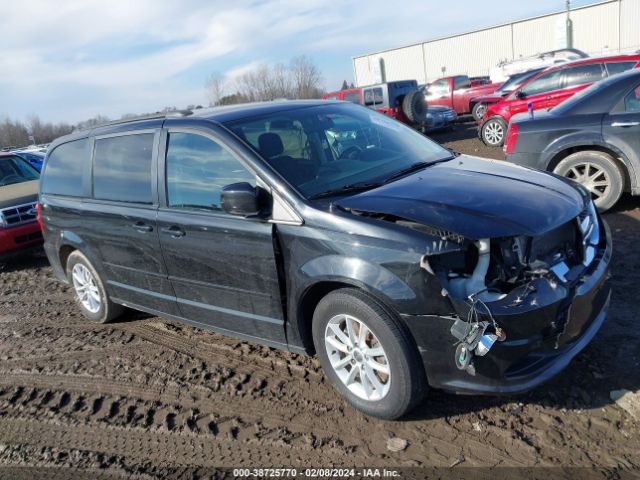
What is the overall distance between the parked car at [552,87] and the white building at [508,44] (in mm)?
27409

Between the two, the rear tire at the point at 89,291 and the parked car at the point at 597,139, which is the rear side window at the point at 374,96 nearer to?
the parked car at the point at 597,139

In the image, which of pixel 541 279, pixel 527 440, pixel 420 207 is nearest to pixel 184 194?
pixel 420 207

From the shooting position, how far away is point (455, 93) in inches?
845

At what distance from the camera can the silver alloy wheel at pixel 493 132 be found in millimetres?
12656

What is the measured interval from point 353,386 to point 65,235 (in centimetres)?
342

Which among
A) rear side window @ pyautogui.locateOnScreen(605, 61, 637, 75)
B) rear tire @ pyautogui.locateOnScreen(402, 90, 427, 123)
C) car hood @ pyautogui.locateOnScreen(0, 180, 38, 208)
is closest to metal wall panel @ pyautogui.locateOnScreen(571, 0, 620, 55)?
rear tire @ pyautogui.locateOnScreen(402, 90, 427, 123)

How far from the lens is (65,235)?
5.15 meters

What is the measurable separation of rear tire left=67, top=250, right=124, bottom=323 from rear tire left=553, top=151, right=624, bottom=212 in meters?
5.18

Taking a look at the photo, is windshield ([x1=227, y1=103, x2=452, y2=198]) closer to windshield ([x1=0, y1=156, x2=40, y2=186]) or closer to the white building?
windshield ([x1=0, y1=156, x2=40, y2=186])

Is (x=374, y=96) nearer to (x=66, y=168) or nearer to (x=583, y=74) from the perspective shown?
(x=583, y=74)

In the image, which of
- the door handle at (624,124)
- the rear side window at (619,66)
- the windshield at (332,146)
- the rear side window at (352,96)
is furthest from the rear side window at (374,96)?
the windshield at (332,146)

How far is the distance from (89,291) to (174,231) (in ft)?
6.66

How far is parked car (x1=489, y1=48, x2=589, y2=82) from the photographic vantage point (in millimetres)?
21125

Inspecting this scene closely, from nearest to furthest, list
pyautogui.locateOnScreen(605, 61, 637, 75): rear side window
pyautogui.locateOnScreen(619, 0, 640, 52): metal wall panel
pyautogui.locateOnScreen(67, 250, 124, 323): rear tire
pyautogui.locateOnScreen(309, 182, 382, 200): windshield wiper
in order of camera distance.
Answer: pyautogui.locateOnScreen(309, 182, 382, 200): windshield wiper → pyautogui.locateOnScreen(67, 250, 124, 323): rear tire → pyautogui.locateOnScreen(605, 61, 637, 75): rear side window → pyautogui.locateOnScreen(619, 0, 640, 52): metal wall panel
